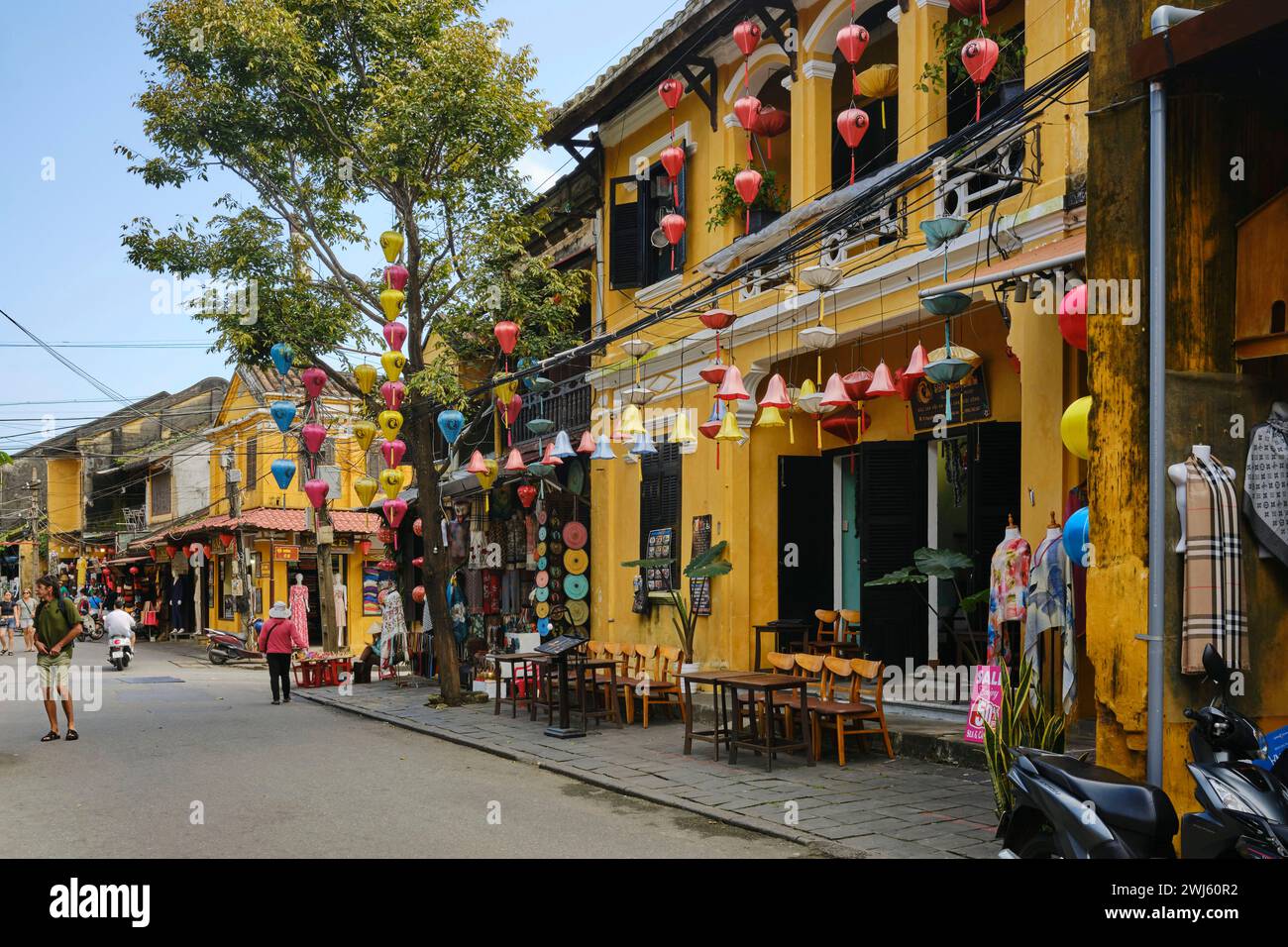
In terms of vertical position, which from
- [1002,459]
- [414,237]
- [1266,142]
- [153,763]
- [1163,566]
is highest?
[414,237]

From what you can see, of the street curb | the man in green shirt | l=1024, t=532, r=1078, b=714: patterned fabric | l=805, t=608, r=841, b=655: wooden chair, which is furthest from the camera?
l=805, t=608, r=841, b=655: wooden chair

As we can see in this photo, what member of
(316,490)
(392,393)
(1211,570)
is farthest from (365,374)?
(1211,570)

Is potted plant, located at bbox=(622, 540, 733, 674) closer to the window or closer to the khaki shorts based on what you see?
the window

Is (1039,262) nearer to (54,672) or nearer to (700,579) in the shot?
Result: (700,579)

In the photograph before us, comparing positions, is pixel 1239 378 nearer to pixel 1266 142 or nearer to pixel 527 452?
pixel 1266 142

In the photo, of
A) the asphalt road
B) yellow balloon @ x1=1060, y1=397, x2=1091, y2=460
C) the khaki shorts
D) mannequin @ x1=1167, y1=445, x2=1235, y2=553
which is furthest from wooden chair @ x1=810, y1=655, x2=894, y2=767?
the khaki shorts

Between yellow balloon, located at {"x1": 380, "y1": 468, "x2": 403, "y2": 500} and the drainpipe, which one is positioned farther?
yellow balloon, located at {"x1": 380, "y1": 468, "x2": 403, "y2": 500}

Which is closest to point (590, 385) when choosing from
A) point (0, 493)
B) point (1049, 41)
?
point (1049, 41)

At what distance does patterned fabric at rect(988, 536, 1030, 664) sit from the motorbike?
4.21 m

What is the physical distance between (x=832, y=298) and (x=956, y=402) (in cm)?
182

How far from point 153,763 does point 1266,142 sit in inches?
416

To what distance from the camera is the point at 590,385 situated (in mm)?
18734

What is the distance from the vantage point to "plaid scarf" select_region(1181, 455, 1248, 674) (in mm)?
6031

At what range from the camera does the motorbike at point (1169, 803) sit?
4621 mm
